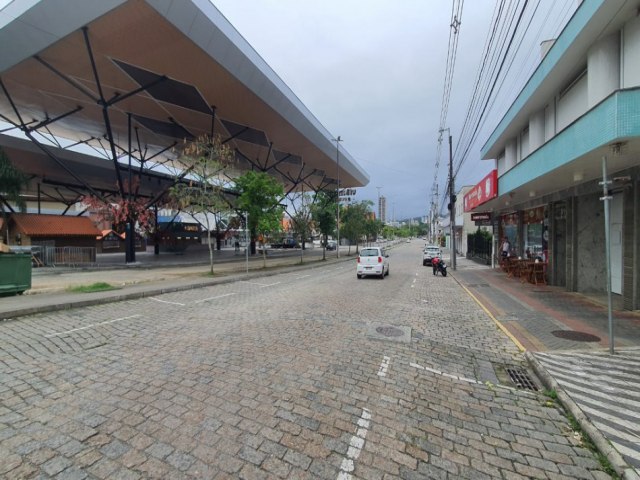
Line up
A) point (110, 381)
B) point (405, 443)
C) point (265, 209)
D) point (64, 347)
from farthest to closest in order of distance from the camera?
point (265, 209) → point (64, 347) → point (110, 381) → point (405, 443)

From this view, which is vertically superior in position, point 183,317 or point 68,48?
point 68,48

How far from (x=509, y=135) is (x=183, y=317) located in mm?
17408

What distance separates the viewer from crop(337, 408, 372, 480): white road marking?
258cm

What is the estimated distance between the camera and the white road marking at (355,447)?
2580 millimetres

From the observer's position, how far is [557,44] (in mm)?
8828

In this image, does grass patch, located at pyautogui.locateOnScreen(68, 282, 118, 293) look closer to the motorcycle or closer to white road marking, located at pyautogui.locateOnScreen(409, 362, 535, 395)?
white road marking, located at pyautogui.locateOnScreen(409, 362, 535, 395)

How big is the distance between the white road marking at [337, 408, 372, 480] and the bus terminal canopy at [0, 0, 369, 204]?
17.5 meters

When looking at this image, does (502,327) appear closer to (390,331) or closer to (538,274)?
(390,331)

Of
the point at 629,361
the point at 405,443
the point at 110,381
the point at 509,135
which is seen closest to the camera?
the point at 405,443

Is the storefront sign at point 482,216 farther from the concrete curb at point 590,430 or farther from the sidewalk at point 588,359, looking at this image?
the concrete curb at point 590,430

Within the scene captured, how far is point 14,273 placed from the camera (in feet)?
31.4

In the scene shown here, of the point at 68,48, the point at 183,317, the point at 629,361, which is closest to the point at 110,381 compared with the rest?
the point at 183,317

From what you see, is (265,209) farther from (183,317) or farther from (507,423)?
(507,423)

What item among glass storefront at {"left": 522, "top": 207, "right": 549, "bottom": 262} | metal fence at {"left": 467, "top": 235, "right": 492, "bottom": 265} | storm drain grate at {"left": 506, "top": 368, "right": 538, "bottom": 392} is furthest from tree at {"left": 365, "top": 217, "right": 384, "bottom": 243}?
storm drain grate at {"left": 506, "top": 368, "right": 538, "bottom": 392}
